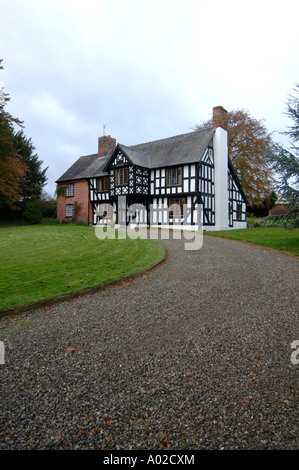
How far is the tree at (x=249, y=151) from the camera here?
2984cm

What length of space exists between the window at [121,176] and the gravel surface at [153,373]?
1998 centimetres

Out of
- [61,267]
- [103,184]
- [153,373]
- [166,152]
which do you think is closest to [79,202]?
[103,184]

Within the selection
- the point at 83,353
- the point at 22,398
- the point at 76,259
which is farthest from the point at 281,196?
the point at 22,398

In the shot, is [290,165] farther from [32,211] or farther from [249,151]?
[32,211]

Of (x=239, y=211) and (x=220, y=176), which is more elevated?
(x=220, y=176)

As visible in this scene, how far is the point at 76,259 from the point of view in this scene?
9.48m

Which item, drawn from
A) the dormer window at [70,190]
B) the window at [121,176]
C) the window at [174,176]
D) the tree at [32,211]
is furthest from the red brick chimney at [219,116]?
the tree at [32,211]

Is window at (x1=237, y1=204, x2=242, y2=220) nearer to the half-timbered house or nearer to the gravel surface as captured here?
the half-timbered house

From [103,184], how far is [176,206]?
8717 mm

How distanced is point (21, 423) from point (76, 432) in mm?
541

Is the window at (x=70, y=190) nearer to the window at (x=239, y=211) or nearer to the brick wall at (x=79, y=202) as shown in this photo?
the brick wall at (x=79, y=202)

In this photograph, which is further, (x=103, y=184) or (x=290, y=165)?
(x=103, y=184)

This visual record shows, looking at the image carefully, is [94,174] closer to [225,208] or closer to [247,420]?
[225,208]

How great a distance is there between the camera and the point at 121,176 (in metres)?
25.7
